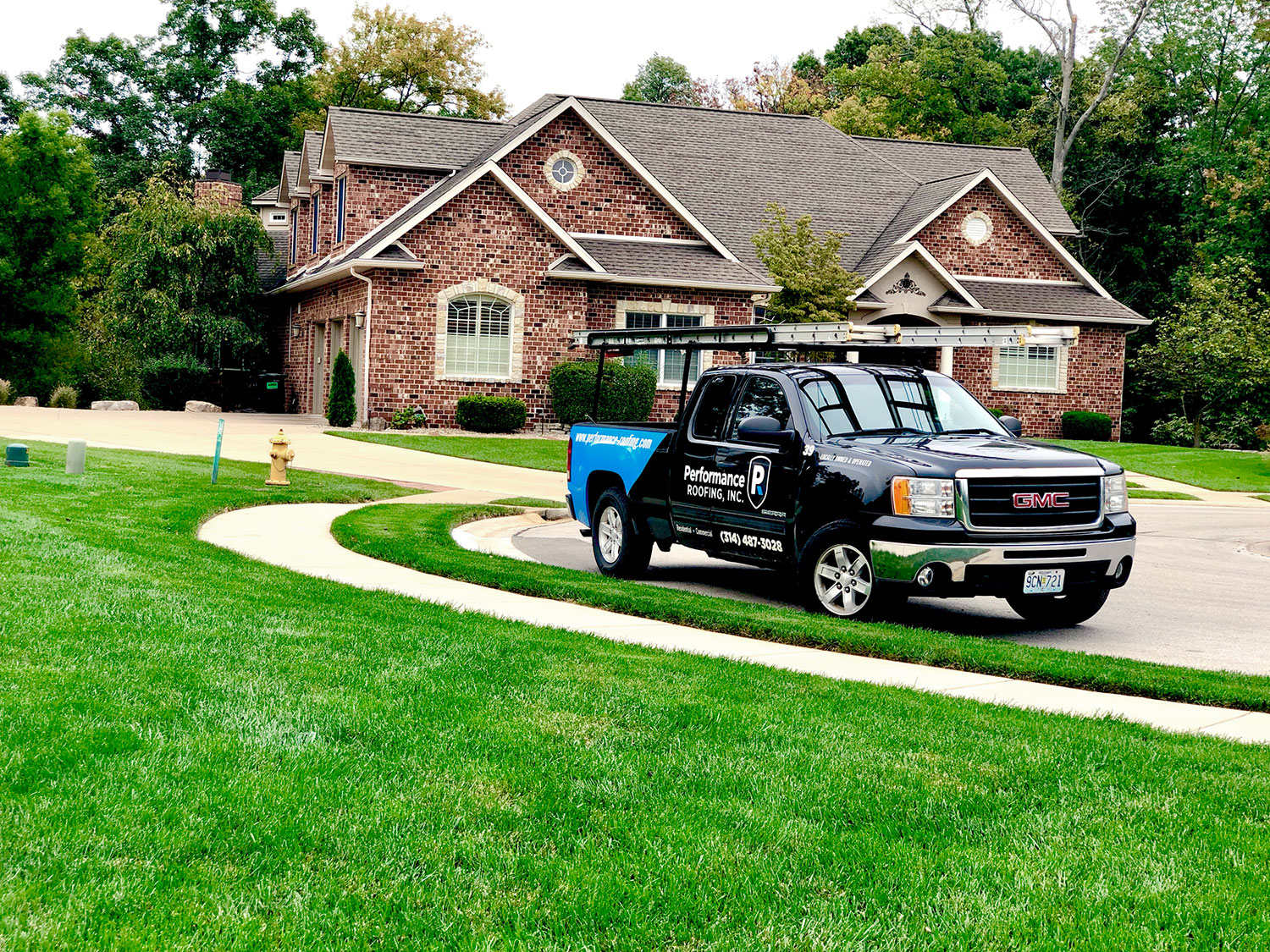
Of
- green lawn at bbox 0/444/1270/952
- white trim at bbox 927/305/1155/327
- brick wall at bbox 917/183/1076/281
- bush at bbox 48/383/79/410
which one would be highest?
brick wall at bbox 917/183/1076/281

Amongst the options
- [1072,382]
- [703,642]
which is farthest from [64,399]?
[703,642]

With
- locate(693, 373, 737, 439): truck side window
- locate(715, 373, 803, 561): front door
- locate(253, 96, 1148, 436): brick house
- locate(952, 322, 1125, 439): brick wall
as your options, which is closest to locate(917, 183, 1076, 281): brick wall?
locate(253, 96, 1148, 436): brick house

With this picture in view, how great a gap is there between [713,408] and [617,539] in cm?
174

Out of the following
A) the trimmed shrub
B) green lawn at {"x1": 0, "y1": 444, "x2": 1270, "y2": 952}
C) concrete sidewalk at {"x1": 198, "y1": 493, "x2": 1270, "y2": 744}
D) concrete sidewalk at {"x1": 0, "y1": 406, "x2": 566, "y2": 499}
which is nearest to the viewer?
green lawn at {"x1": 0, "y1": 444, "x2": 1270, "y2": 952}

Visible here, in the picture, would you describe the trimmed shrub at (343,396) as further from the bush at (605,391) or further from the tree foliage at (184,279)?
the tree foliage at (184,279)

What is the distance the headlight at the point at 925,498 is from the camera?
9.66 metres

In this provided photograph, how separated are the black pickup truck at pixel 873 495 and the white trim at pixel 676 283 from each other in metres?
19.6

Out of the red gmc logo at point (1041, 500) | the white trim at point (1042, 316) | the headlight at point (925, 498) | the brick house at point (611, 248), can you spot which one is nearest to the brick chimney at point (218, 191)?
the brick house at point (611, 248)

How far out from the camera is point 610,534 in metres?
13.0

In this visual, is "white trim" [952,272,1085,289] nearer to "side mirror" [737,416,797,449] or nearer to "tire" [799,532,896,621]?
"side mirror" [737,416,797,449]

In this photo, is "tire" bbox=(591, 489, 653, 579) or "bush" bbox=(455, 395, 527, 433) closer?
"tire" bbox=(591, 489, 653, 579)

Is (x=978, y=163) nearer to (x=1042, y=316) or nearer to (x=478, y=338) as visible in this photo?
(x=1042, y=316)

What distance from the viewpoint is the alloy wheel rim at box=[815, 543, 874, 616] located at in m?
10.1

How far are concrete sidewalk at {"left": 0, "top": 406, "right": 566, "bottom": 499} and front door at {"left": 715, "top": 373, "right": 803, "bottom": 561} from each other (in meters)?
8.45
